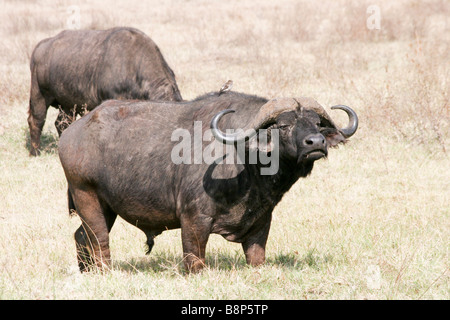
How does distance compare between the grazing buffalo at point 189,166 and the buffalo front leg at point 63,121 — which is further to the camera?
the buffalo front leg at point 63,121

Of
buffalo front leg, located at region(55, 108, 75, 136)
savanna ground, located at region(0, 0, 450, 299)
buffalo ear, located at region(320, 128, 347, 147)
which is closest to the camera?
savanna ground, located at region(0, 0, 450, 299)

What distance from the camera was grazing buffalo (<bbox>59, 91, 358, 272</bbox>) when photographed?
192 inches

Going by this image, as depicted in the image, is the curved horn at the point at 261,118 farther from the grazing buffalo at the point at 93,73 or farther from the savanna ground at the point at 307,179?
the grazing buffalo at the point at 93,73

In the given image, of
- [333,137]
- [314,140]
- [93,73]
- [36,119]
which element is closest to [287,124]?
[314,140]

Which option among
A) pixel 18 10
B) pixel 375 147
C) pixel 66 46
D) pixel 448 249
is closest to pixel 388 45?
pixel 375 147

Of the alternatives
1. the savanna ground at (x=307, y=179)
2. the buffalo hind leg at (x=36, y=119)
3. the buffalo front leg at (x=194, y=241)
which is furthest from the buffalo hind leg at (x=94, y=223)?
the buffalo hind leg at (x=36, y=119)

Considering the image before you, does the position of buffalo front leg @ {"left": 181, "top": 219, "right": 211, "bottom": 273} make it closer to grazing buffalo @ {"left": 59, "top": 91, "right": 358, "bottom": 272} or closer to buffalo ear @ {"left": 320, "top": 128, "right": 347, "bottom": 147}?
grazing buffalo @ {"left": 59, "top": 91, "right": 358, "bottom": 272}

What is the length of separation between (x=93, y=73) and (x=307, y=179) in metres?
3.89

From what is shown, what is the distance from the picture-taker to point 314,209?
7191 millimetres

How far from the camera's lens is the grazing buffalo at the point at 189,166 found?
488cm

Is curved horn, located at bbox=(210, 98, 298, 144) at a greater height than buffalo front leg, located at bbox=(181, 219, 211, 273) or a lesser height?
greater

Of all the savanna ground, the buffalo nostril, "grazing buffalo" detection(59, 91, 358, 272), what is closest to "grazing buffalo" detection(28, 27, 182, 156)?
the savanna ground

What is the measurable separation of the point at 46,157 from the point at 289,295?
663 cm

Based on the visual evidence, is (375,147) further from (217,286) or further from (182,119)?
(217,286)
